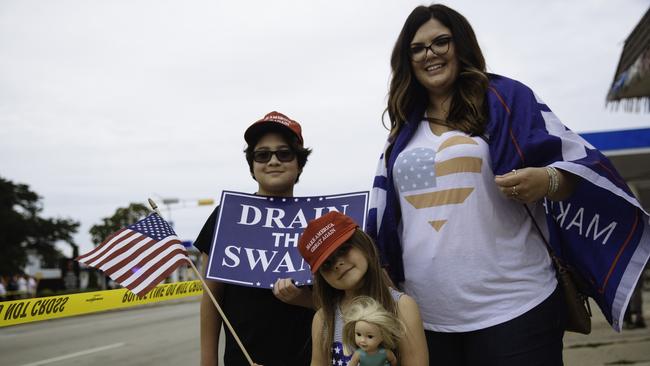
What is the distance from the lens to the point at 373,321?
72.6 inches

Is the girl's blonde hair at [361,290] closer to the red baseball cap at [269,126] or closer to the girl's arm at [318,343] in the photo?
the girl's arm at [318,343]

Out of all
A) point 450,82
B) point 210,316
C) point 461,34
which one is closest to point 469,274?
point 450,82

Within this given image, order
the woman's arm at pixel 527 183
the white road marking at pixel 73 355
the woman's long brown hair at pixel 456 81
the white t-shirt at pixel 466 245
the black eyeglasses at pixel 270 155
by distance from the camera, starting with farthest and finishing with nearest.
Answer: the white road marking at pixel 73 355 < the black eyeglasses at pixel 270 155 < the woman's long brown hair at pixel 456 81 < the white t-shirt at pixel 466 245 < the woman's arm at pixel 527 183

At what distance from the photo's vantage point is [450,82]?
2.35 metres

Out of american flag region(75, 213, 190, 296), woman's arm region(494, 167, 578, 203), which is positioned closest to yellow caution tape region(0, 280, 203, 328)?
american flag region(75, 213, 190, 296)

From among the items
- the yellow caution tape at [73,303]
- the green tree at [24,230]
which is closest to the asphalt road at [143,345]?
the yellow caution tape at [73,303]

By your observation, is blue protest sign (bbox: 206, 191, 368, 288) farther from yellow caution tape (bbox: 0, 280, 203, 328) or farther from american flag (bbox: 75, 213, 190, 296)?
yellow caution tape (bbox: 0, 280, 203, 328)

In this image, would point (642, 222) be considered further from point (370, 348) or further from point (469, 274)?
point (370, 348)

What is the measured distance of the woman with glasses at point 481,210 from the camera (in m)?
2.03

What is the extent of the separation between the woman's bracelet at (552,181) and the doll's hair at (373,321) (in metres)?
0.69

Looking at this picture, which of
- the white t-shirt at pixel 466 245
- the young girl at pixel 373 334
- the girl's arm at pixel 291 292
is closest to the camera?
the young girl at pixel 373 334

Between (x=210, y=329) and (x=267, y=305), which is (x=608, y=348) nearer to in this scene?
(x=267, y=305)

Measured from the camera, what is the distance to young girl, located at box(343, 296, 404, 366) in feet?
6.02

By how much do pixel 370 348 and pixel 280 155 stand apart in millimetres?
1137
